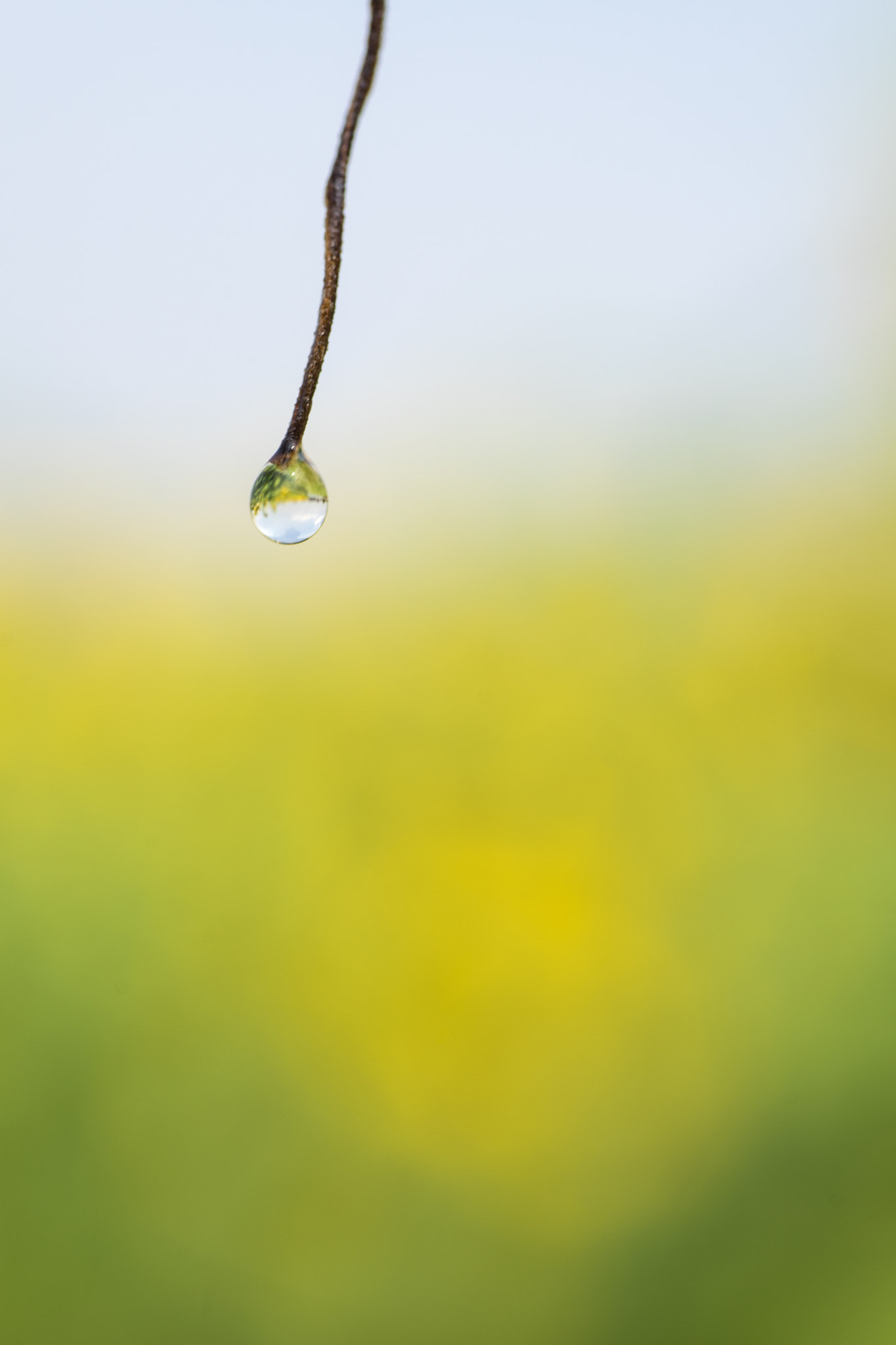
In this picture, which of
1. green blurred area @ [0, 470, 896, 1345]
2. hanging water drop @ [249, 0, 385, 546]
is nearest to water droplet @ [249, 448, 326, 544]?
hanging water drop @ [249, 0, 385, 546]

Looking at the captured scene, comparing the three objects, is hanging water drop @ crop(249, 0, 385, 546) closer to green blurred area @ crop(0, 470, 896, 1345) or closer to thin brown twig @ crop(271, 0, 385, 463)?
thin brown twig @ crop(271, 0, 385, 463)

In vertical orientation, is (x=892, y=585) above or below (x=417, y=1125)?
above

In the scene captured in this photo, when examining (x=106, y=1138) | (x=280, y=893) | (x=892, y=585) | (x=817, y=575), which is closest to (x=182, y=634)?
(x=280, y=893)

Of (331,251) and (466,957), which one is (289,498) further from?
(466,957)

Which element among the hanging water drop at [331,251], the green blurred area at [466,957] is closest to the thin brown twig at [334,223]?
the hanging water drop at [331,251]

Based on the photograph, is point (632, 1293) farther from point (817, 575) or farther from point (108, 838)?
point (817, 575)
